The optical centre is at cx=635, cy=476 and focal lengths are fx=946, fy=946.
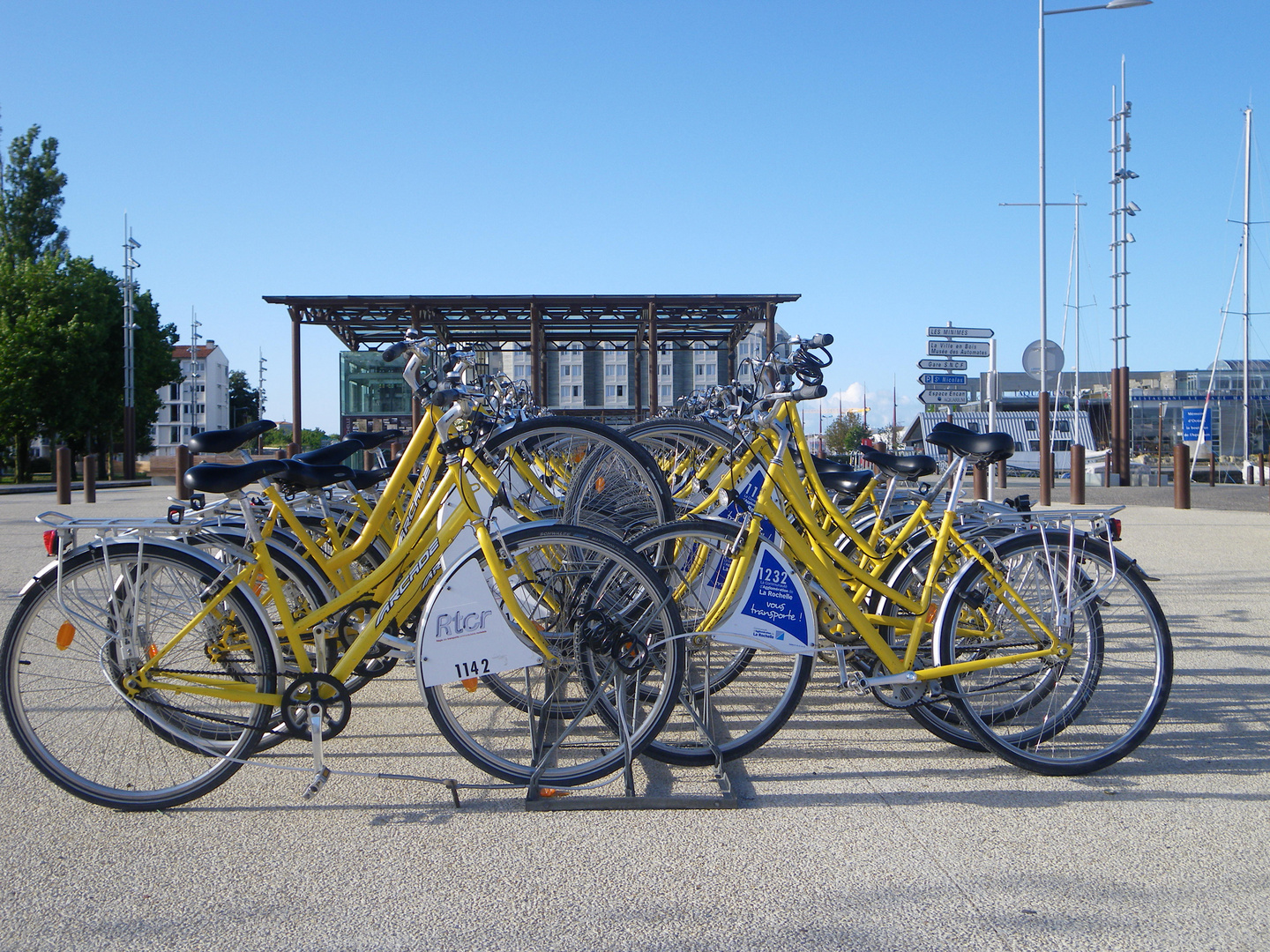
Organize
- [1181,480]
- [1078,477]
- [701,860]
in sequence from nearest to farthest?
[701,860] < [1181,480] < [1078,477]

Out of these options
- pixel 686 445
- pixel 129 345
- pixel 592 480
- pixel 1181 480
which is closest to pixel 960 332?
pixel 1181 480

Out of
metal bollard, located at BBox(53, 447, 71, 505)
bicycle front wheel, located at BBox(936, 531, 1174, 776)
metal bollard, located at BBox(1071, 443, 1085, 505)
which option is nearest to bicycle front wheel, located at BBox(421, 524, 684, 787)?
bicycle front wheel, located at BBox(936, 531, 1174, 776)

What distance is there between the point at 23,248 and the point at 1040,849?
164 feet

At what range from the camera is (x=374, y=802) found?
304cm

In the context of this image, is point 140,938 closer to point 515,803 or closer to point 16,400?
point 515,803

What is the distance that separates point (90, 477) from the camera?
18.3 metres

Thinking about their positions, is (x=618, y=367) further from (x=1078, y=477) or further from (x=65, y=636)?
(x=65, y=636)

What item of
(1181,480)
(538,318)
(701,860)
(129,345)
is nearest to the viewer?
(701,860)

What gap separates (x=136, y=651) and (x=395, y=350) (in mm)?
1338

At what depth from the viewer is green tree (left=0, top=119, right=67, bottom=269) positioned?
42.2 metres

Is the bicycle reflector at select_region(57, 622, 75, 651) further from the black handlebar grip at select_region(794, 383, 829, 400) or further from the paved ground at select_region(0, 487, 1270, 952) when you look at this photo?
the black handlebar grip at select_region(794, 383, 829, 400)

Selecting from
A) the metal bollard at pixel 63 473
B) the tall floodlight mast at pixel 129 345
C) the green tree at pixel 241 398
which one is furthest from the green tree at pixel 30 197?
the green tree at pixel 241 398

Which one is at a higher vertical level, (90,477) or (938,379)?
(938,379)

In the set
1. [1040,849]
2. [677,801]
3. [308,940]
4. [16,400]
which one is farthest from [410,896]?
[16,400]
